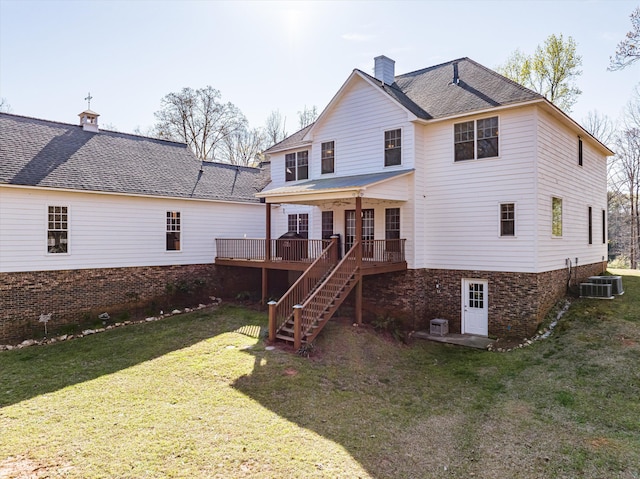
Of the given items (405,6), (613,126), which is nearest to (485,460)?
(405,6)

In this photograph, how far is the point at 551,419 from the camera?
767 cm

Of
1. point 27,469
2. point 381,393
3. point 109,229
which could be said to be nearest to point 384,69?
point 109,229

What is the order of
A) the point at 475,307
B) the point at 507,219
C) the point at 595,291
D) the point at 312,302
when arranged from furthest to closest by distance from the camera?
the point at 595,291
the point at 475,307
the point at 507,219
the point at 312,302

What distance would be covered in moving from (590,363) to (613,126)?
29576 mm

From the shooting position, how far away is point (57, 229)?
46.2ft

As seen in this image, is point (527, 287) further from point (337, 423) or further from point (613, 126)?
point (613, 126)

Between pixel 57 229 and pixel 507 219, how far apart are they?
1536 cm

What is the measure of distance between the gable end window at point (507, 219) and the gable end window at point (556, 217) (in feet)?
5.93

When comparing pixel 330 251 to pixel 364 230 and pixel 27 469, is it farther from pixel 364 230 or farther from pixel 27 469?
pixel 27 469

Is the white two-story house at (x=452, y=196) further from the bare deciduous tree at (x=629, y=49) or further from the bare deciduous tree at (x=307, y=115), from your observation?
the bare deciduous tree at (x=307, y=115)

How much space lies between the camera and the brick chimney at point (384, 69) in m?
17.2

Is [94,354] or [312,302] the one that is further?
[312,302]

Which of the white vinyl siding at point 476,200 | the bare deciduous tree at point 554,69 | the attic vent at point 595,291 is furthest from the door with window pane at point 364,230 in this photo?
the bare deciduous tree at point 554,69

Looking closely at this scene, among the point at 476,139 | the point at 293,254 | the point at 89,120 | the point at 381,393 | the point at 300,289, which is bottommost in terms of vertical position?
the point at 381,393
